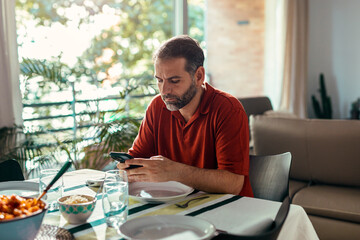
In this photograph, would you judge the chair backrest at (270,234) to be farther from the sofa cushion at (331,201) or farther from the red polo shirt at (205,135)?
the sofa cushion at (331,201)

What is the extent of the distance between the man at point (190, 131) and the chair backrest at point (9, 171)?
1.55ft

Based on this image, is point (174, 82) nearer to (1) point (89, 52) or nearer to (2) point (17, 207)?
(2) point (17, 207)

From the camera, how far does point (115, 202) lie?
44.7 inches

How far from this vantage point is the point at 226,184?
155 centimetres

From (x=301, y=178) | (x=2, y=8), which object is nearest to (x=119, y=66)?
(x=2, y=8)

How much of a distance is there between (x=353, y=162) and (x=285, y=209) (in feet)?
5.37

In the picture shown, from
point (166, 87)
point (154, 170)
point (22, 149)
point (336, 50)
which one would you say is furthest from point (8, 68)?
point (336, 50)

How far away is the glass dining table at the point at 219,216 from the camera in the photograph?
112 centimetres

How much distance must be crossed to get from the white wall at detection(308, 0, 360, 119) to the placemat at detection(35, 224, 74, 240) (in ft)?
18.9

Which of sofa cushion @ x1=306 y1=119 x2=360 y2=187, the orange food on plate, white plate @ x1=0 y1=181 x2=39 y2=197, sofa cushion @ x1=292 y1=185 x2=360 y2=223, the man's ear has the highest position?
the man's ear

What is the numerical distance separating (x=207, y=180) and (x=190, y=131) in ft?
1.18

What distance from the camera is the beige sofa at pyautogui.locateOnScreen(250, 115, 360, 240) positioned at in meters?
2.36

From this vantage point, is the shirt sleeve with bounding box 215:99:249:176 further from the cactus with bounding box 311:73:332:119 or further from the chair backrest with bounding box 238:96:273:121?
the cactus with bounding box 311:73:332:119

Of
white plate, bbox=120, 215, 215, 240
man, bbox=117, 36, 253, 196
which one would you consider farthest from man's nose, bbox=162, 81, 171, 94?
white plate, bbox=120, 215, 215, 240
